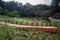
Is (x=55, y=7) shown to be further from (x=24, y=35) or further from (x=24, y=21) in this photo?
(x=24, y=35)

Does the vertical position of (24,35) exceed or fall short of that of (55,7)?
it falls short

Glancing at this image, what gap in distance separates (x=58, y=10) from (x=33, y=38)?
6.15ft

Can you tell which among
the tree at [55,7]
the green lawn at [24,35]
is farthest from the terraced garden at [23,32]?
the tree at [55,7]

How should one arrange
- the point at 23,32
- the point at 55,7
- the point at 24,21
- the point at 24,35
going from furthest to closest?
1. the point at 55,7
2. the point at 24,21
3. the point at 23,32
4. the point at 24,35

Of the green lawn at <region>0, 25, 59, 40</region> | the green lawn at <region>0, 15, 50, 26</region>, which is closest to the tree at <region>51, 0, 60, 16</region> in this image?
the green lawn at <region>0, 15, 50, 26</region>

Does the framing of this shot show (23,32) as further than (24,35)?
Yes

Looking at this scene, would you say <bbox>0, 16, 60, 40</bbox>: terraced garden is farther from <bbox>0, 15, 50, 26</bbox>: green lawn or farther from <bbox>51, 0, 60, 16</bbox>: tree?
<bbox>51, 0, 60, 16</bbox>: tree

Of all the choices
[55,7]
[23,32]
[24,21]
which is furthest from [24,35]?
[55,7]

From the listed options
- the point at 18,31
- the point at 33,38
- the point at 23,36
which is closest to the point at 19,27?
the point at 18,31

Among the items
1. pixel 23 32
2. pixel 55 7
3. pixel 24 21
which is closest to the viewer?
pixel 23 32

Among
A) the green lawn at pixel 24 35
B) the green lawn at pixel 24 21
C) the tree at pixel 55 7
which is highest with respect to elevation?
the tree at pixel 55 7

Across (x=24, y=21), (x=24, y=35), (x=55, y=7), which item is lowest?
(x=24, y=35)

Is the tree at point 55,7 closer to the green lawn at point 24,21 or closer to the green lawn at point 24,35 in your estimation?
the green lawn at point 24,21

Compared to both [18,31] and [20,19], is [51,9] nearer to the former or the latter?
[20,19]
